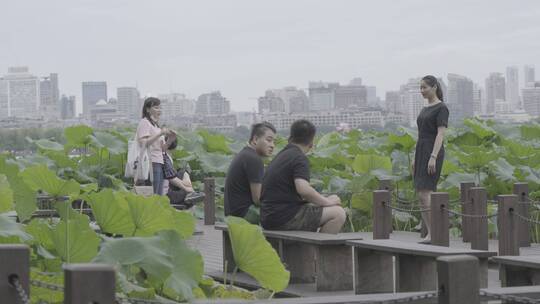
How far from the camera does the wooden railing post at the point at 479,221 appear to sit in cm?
991

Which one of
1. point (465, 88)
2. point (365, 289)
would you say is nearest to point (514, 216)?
point (365, 289)

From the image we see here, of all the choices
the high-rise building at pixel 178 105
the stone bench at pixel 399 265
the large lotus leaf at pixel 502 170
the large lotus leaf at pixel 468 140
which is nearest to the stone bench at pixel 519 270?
the stone bench at pixel 399 265

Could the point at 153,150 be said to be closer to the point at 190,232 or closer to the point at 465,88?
the point at 190,232

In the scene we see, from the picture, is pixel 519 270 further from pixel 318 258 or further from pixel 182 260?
pixel 182 260

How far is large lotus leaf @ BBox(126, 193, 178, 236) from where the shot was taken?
17.7 ft

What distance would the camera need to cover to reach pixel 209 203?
49.0 ft

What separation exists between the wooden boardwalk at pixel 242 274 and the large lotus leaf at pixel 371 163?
1.88 meters

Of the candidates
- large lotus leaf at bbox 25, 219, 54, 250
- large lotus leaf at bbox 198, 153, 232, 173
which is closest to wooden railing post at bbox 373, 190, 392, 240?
large lotus leaf at bbox 25, 219, 54, 250

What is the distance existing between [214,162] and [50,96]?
170 metres

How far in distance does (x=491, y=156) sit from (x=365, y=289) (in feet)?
20.9

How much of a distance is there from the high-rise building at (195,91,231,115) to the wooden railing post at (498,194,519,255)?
492 ft

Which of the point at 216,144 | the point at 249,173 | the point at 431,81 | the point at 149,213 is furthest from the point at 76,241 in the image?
the point at 216,144

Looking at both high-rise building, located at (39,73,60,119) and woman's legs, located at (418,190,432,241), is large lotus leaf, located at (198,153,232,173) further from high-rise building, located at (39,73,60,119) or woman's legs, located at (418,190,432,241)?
high-rise building, located at (39,73,60,119)

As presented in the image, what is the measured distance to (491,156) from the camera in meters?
13.3
